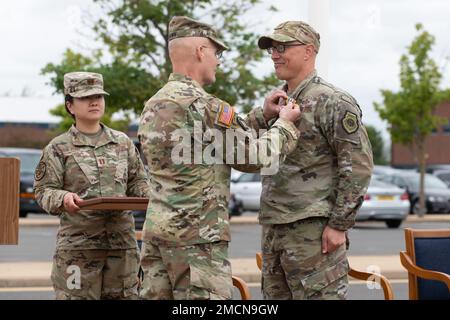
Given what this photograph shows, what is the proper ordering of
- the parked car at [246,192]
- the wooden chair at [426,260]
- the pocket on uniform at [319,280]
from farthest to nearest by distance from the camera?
the parked car at [246,192], the wooden chair at [426,260], the pocket on uniform at [319,280]

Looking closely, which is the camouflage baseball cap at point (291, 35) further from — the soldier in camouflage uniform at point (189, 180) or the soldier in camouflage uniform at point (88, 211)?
the soldier in camouflage uniform at point (88, 211)

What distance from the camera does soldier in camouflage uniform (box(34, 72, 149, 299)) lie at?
602 cm

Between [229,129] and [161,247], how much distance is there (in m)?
0.63

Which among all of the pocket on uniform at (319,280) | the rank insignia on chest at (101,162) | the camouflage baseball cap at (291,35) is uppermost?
the camouflage baseball cap at (291,35)

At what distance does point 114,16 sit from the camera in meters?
24.8

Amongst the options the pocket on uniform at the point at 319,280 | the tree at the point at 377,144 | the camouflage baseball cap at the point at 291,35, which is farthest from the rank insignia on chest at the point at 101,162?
the tree at the point at 377,144

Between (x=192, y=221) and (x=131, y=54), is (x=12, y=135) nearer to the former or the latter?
(x=131, y=54)

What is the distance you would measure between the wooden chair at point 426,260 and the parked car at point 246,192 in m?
22.1

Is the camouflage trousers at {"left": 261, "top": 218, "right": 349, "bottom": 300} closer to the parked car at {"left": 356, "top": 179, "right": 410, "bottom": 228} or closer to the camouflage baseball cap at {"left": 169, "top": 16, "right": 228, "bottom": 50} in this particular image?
the camouflage baseball cap at {"left": 169, "top": 16, "right": 228, "bottom": 50}

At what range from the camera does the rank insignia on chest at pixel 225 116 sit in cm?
477

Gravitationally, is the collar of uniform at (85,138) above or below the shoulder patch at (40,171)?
above

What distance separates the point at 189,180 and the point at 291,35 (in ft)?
3.70

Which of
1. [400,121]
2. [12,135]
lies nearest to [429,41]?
[400,121]

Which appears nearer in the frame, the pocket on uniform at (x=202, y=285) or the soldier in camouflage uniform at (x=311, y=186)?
the pocket on uniform at (x=202, y=285)
